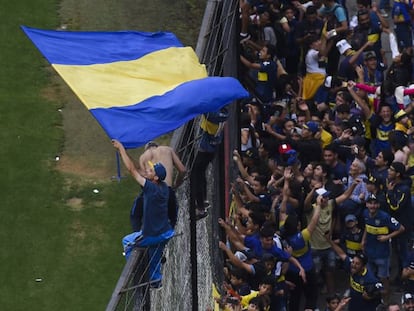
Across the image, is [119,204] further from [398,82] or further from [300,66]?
[398,82]

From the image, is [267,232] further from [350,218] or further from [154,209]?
[154,209]

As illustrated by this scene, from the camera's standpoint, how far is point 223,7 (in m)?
18.6

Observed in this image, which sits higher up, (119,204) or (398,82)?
(398,82)

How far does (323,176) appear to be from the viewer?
734 inches

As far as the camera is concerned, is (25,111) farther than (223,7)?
Yes

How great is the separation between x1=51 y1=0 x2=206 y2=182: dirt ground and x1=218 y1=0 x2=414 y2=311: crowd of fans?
3412 millimetres

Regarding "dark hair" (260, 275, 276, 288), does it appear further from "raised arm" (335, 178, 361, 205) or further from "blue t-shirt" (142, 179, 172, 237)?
"raised arm" (335, 178, 361, 205)

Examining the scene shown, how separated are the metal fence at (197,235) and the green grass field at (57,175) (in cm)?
345

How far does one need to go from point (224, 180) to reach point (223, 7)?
2.09m

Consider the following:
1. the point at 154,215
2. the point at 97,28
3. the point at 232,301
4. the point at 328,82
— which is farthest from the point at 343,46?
the point at 154,215

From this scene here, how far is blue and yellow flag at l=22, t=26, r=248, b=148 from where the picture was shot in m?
16.3

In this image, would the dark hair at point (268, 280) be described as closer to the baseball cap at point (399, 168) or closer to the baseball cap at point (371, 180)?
the baseball cap at point (371, 180)

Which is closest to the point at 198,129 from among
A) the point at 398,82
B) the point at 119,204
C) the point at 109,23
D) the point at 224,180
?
the point at 224,180

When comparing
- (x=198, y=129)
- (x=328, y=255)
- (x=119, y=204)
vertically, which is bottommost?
(x=119, y=204)
